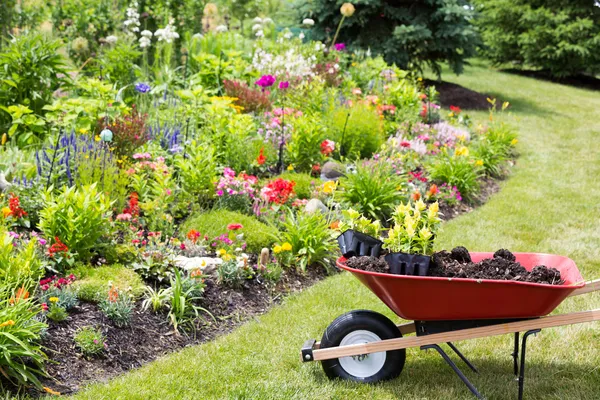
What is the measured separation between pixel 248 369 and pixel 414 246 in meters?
1.00

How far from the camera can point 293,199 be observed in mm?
5289

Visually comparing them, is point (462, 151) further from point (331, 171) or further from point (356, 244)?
point (356, 244)

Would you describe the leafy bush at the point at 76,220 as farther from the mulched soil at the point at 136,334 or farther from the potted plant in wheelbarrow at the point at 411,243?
the potted plant in wheelbarrow at the point at 411,243

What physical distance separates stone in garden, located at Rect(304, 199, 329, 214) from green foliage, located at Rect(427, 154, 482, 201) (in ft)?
5.09

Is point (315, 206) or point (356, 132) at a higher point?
point (356, 132)

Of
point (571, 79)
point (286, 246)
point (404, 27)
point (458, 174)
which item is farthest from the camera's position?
point (571, 79)

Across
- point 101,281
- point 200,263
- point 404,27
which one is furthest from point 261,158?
point 404,27

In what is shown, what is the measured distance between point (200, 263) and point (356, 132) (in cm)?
287

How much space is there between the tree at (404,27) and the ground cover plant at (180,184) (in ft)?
6.74

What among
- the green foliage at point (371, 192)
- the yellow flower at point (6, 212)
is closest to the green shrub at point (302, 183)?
the green foliage at point (371, 192)

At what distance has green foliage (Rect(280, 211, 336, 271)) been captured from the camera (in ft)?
14.9

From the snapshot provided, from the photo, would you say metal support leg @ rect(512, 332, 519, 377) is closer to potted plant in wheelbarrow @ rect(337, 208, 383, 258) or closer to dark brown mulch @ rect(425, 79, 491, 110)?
potted plant in wheelbarrow @ rect(337, 208, 383, 258)

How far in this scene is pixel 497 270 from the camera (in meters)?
2.96

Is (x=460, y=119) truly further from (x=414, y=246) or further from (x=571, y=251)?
(x=414, y=246)
